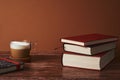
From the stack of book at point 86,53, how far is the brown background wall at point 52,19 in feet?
0.86

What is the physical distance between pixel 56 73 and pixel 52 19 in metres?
0.46

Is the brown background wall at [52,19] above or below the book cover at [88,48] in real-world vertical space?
above

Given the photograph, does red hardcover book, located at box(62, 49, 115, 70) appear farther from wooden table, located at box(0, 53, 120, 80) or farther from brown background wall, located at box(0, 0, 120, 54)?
brown background wall, located at box(0, 0, 120, 54)

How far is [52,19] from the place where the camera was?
149 cm

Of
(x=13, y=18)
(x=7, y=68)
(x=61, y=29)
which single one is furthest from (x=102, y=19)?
(x=7, y=68)

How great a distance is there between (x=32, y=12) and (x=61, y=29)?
0.65 feet

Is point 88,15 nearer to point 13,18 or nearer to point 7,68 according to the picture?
point 13,18

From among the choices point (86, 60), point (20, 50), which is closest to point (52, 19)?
point (20, 50)

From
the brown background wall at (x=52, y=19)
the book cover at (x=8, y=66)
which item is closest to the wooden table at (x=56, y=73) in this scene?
the book cover at (x=8, y=66)

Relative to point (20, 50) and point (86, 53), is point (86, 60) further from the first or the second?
point (20, 50)

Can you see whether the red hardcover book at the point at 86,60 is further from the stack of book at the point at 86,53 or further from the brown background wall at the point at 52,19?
the brown background wall at the point at 52,19

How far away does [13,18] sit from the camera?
1489mm

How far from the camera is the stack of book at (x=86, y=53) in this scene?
115cm

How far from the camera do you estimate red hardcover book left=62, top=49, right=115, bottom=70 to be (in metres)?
1.14
